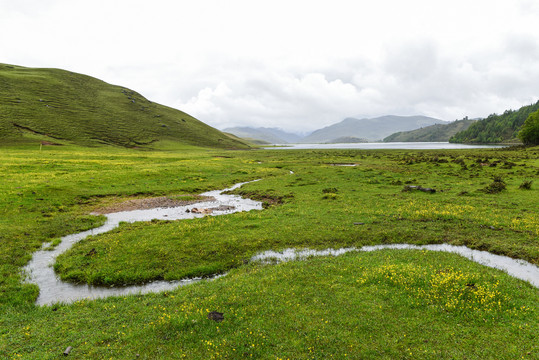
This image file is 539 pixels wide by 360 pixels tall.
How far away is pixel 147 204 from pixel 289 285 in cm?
3085

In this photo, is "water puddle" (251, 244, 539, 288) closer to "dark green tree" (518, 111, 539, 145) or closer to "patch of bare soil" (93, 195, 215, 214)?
"patch of bare soil" (93, 195, 215, 214)

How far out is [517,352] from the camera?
10.0 meters

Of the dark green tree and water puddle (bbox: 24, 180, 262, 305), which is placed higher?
the dark green tree

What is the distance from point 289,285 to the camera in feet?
51.8

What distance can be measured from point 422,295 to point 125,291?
18910mm

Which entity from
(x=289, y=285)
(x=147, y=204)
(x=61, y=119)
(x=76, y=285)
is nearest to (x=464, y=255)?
(x=289, y=285)

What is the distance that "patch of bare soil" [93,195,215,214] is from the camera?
35.2 m

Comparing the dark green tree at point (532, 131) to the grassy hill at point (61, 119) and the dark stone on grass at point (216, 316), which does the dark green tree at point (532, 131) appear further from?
the grassy hill at point (61, 119)

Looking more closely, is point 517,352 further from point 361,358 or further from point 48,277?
point 48,277

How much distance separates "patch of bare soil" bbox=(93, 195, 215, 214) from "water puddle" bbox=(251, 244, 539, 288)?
76.8 feet

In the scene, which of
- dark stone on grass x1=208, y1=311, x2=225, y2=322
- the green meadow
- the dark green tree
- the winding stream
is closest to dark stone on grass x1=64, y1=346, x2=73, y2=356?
the green meadow

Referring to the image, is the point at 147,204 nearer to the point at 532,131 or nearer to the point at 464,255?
the point at 464,255

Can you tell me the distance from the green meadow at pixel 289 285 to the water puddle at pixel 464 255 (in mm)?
882

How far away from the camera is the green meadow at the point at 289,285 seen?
10875 millimetres
